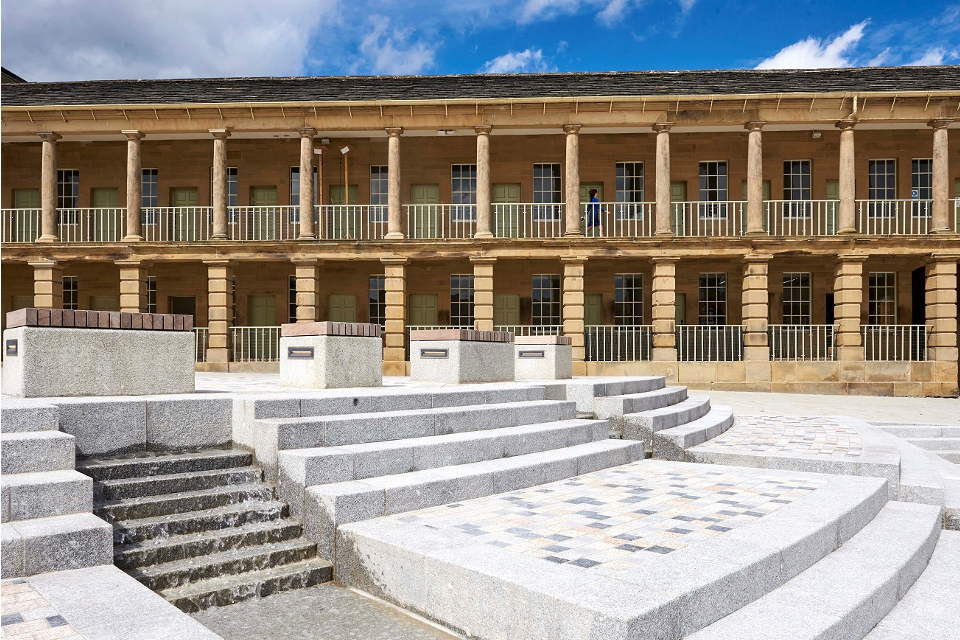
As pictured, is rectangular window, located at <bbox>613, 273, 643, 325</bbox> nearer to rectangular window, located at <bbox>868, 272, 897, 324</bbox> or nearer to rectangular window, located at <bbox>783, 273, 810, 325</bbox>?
rectangular window, located at <bbox>783, 273, 810, 325</bbox>

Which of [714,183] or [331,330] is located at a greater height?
[714,183]

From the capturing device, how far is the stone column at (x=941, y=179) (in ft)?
62.6

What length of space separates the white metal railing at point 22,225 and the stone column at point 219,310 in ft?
20.9

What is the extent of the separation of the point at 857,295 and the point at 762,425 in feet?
33.7

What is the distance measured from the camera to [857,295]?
19375 mm

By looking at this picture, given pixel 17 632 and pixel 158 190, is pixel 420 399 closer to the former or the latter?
pixel 17 632

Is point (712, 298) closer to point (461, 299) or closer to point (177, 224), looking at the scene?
point (461, 299)

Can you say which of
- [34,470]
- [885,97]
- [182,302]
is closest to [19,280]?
[182,302]

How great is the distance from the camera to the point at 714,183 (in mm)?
22203

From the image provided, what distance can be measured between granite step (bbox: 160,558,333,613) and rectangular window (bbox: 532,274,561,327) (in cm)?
1757

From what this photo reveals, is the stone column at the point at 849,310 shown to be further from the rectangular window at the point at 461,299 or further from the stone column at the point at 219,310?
the stone column at the point at 219,310

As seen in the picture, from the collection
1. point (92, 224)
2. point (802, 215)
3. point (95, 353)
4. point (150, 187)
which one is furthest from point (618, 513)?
point (92, 224)

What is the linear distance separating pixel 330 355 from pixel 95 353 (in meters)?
2.60

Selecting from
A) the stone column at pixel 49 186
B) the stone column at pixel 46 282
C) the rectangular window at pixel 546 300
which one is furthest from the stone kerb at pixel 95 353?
the rectangular window at pixel 546 300
